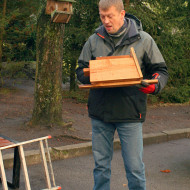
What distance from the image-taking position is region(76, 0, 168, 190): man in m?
3.53

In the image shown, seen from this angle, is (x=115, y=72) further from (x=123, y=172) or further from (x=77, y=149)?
(x=77, y=149)

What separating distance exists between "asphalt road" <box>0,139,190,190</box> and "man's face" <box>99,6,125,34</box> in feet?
7.39

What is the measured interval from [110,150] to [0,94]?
9.82 m

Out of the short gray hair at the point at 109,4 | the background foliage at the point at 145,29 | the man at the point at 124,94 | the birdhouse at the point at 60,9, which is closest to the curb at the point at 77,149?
the birdhouse at the point at 60,9

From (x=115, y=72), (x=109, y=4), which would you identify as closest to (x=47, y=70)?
(x=109, y=4)

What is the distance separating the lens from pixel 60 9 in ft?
24.6

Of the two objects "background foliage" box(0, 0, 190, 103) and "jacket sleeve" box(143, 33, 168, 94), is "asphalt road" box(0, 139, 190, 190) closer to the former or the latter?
"jacket sleeve" box(143, 33, 168, 94)

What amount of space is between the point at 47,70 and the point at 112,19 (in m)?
4.31

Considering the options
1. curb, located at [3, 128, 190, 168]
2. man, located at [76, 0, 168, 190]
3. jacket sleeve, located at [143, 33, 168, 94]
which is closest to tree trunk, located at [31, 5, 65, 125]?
curb, located at [3, 128, 190, 168]

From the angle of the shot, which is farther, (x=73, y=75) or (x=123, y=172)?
(x=73, y=75)

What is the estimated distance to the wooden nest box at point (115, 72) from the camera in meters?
3.23

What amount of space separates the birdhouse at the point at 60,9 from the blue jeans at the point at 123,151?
13.1 ft

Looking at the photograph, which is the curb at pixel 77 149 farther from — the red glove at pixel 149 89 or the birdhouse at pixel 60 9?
the red glove at pixel 149 89

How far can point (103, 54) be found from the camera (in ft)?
11.8
